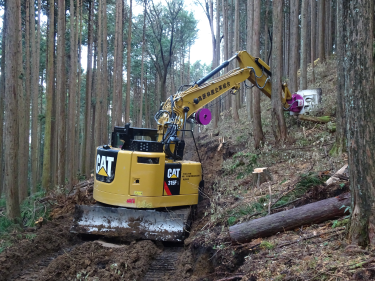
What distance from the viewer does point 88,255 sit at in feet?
19.1

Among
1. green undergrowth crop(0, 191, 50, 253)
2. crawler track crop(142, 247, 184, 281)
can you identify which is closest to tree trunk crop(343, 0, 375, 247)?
crawler track crop(142, 247, 184, 281)

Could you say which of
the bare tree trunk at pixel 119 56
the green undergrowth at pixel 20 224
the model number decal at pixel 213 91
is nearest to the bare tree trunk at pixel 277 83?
the model number decal at pixel 213 91

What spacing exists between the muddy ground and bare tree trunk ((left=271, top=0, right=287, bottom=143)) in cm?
99

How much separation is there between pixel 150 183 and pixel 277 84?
5.38 m

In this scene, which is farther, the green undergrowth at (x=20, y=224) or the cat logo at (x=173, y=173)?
the cat logo at (x=173, y=173)

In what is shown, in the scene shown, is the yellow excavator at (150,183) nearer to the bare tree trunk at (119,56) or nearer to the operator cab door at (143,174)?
the operator cab door at (143,174)

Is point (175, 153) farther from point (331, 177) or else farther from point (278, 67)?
point (278, 67)

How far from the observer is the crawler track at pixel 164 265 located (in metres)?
5.37

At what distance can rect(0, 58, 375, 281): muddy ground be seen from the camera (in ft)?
11.8

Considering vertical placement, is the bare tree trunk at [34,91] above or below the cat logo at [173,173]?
above

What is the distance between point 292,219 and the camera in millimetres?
4699

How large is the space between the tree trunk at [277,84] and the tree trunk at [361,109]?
21.5ft

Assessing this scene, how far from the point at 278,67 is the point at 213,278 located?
7.16 meters

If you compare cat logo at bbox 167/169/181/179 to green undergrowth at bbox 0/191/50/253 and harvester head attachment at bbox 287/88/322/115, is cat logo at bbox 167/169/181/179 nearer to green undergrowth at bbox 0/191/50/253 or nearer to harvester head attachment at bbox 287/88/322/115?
green undergrowth at bbox 0/191/50/253
